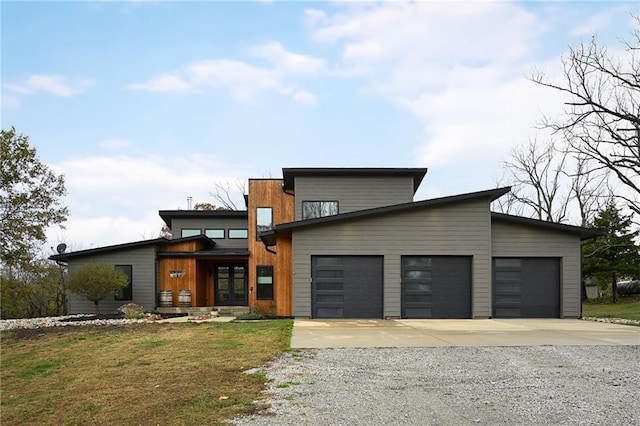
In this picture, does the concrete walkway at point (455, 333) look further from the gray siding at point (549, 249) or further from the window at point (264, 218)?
the window at point (264, 218)

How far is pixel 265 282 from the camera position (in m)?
21.3

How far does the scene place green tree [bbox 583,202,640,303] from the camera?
1113 inches

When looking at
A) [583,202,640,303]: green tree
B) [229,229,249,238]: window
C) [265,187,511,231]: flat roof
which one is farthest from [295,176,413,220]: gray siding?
[583,202,640,303]: green tree

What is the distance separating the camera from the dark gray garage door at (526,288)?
17344mm

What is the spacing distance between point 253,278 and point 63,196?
7596mm

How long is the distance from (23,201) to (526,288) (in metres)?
16.9

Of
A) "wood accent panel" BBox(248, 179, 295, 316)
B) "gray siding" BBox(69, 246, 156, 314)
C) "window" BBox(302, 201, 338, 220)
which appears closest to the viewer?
"window" BBox(302, 201, 338, 220)

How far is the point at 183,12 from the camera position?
13.4 meters

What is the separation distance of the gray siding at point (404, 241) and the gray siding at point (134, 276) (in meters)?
7.29

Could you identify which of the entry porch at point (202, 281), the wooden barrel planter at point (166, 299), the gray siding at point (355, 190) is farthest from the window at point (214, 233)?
the gray siding at point (355, 190)

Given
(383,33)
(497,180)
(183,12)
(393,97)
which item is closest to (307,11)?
(383,33)

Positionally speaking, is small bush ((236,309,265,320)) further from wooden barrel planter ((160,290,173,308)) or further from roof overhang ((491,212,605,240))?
roof overhang ((491,212,605,240))

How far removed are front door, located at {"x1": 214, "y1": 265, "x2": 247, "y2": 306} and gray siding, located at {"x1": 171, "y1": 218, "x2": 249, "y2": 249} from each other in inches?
44.2

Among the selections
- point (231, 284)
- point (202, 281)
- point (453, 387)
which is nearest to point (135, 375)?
point (453, 387)
